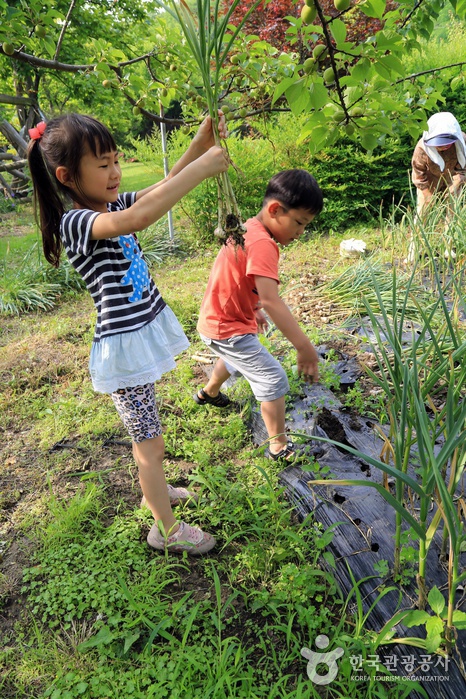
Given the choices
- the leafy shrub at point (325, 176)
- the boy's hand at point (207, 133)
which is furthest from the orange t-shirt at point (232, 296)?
the leafy shrub at point (325, 176)

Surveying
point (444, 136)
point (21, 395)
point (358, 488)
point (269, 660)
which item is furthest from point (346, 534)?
point (444, 136)

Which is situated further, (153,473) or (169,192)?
(153,473)

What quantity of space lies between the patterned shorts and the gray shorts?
21.1 inches

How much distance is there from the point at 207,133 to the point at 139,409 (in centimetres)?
95

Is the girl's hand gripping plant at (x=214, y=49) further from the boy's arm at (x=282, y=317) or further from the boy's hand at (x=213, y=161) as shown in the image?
the boy's arm at (x=282, y=317)

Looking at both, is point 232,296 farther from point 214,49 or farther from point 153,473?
point 214,49

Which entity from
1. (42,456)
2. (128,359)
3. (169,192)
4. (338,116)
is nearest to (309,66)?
(338,116)

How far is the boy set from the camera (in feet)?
6.11

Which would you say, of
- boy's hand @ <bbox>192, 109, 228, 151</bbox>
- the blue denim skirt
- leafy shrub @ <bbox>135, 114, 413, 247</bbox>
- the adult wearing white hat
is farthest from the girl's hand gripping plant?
leafy shrub @ <bbox>135, 114, 413, 247</bbox>

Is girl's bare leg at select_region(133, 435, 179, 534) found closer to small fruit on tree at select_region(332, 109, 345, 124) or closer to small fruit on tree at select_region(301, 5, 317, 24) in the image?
small fruit on tree at select_region(332, 109, 345, 124)

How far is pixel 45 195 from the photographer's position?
1.49m

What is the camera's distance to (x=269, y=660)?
4.66ft

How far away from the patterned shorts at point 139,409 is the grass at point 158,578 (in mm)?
490

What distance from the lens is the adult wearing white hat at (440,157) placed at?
155 inches
